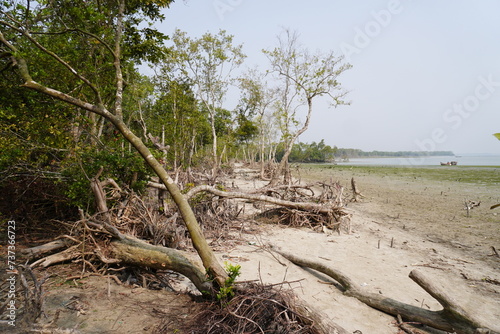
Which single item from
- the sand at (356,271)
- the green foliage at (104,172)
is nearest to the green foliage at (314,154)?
the sand at (356,271)

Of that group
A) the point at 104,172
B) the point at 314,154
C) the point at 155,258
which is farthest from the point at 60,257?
the point at 314,154

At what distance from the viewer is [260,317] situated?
2.87 metres

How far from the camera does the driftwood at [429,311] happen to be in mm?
3122

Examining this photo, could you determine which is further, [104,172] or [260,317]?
[104,172]

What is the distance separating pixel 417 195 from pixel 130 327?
17.7 metres

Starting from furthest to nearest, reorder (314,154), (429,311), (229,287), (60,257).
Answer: (314,154) < (60,257) < (429,311) < (229,287)

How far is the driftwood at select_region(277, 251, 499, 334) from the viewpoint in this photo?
3122 millimetres

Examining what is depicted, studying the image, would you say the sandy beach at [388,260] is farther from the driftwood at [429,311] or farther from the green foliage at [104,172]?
the green foliage at [104,172]

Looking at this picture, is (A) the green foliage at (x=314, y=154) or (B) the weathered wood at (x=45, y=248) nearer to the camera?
(B) the weathered wood at (x=45, y=248)

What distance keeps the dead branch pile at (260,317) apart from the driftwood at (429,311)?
4.58ft

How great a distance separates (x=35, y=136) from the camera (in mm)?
6211

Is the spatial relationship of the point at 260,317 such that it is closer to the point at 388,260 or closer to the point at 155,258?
the point at 155,258

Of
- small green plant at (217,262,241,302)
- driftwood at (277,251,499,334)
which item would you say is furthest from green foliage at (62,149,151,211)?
driftwood at (277,251,499,334)

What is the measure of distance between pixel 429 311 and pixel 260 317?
241 centimetres
